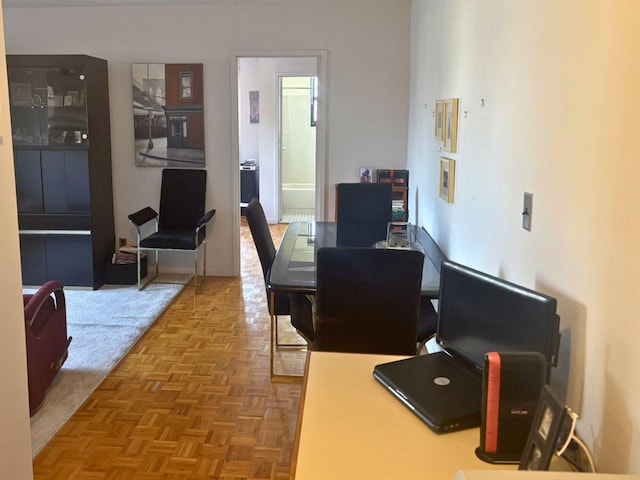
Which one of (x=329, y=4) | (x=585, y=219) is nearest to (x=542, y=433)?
(x=585, y=219)

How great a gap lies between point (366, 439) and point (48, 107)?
4484 mm

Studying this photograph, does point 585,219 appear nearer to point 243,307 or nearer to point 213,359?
point 213,359

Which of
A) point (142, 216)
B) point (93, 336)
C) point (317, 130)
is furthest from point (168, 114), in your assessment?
point (93, 336)

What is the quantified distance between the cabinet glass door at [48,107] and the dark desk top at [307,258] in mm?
2122

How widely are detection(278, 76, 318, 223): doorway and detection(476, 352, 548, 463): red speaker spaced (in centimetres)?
750

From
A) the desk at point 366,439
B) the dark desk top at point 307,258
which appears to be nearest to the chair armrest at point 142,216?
the dark desk top at point 307,258

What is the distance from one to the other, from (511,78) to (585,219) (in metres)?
0.86

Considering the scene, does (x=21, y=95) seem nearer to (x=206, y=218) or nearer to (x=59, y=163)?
(x=59, y=163)

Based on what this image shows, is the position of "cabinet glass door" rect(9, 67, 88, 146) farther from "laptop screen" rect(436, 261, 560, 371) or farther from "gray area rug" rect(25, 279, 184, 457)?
"laptop screen" rect(436, 261, 560, 371)

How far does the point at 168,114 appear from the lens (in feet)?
17.9

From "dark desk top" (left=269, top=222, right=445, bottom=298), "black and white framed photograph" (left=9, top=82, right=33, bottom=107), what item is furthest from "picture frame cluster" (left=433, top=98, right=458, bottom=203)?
"black and white framed photograph" (left=9, top=82, right=33, bottom=107)

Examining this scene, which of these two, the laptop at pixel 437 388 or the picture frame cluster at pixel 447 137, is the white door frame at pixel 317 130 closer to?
the picture frame cluster at pixel 447 137

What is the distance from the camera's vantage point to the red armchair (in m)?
3.03

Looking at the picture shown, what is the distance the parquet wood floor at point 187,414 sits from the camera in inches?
103
